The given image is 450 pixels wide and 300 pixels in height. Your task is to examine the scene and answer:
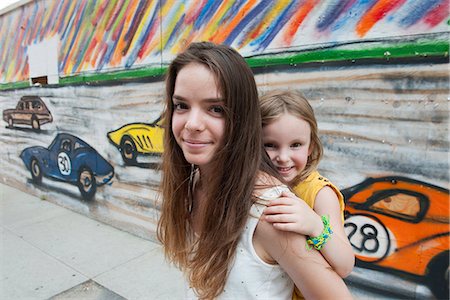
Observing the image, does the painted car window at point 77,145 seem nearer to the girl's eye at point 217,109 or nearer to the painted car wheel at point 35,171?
the painted car wheel at point 35,171

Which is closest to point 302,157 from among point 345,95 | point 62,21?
point 345,95

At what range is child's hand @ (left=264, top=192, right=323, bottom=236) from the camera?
0.90 metres

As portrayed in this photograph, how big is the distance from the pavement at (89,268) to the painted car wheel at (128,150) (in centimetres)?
100

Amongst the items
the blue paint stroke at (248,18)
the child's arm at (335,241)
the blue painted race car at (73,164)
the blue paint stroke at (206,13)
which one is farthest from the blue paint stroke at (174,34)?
the child's arm at (335,241)

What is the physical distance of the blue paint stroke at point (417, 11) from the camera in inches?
78.5

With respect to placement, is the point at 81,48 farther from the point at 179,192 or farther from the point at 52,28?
the point at 179,192

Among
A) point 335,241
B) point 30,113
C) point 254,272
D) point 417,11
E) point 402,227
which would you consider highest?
point 417,11

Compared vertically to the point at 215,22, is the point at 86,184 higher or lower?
lower

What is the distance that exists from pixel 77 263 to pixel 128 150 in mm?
1408

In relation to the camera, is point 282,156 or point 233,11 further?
point 233,11

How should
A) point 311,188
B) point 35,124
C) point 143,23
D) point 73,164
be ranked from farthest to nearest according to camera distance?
point 35,124 < point 73,164 < point 143,23 < point 311,188

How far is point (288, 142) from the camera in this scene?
1.35 meters

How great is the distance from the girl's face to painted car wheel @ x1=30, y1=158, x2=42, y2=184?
18.7ft

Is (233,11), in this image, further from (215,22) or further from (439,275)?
(439,275)
